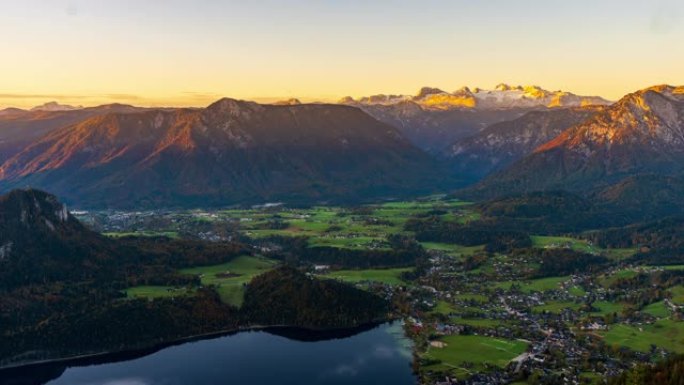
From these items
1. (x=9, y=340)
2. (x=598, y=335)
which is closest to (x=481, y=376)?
(x=598, y=335)

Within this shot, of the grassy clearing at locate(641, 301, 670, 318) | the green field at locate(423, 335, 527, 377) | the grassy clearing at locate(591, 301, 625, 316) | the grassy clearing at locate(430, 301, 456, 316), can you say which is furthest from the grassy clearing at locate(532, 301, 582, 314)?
the green field at locate(423, 335, 527, 377)

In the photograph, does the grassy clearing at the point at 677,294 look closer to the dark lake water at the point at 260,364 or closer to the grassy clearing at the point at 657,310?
the grassy clearing at the point at 657,310

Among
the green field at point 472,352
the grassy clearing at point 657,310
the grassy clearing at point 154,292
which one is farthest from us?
Result: the grassy clearing at point 154,292

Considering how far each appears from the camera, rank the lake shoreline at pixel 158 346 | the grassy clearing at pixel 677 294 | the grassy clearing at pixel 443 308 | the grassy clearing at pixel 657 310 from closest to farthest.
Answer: the lake shoreline at pixel 158 346
the grassy clearing at pixel 657 310
the grassy clearing at pixel 677 294
the grassy clearing at pixel 443 308

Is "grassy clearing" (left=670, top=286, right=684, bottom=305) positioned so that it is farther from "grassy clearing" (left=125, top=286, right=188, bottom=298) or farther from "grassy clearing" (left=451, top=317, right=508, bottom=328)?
"grassy clearing" (left=125, top=286, right=188, bottom=298)

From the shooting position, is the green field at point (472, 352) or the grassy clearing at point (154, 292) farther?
the grassy clearing at point (154, 292)

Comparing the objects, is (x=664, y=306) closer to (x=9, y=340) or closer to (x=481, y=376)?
(x=481, y=376)

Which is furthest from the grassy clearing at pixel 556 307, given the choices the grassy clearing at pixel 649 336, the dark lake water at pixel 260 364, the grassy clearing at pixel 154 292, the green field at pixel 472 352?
the grassy clearing at pixel 154 292

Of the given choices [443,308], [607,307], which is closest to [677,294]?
[607,307]
